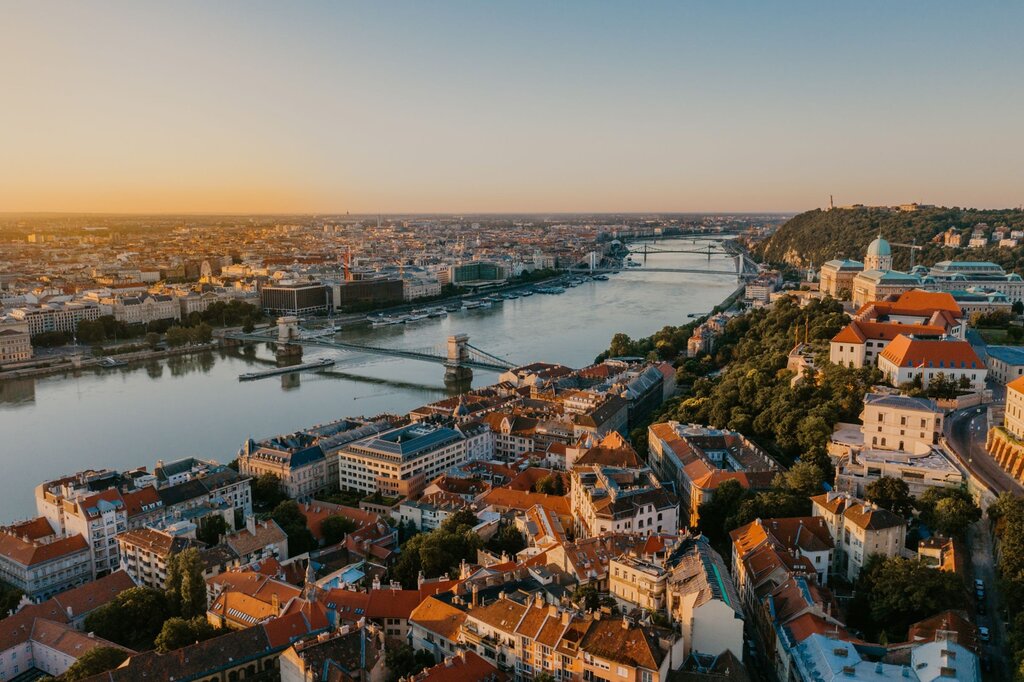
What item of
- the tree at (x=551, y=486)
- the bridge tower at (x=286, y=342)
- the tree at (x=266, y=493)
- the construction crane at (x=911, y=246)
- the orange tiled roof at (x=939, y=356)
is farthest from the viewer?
the construction crane at (x=911, y=246)

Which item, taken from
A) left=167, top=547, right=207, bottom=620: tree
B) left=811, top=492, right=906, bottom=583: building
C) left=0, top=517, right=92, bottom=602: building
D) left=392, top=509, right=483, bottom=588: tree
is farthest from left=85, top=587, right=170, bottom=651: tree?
left=811, top=492, right=906, bottom=583: building

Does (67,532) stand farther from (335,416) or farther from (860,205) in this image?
(860,205)

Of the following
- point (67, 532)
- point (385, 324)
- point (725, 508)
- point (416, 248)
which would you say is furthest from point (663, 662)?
point (416, 248)

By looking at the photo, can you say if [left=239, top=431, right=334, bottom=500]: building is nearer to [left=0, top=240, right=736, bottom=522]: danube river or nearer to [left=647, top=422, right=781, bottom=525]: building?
[left=0, top=240, right=736, bottom=522]: danube river

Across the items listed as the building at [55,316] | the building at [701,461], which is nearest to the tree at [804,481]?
the building at [701,461]

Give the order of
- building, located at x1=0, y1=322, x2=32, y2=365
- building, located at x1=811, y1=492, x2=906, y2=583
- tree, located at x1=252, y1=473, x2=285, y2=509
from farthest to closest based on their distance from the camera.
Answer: building, located at x1=0, y1=322, x2=32, y2=365, tree, located at x1=252, y1=473, x2=285, y2=509, building, located at x1=811, y1=492, x2=906, y2=583

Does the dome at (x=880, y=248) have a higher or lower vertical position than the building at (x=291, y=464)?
higher

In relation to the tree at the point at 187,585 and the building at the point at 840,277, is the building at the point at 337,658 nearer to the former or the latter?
the tree at the point at 187,585
